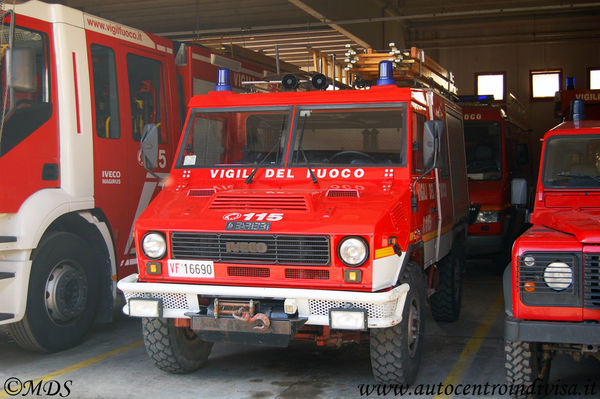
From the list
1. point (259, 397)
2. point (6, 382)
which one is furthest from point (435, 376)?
point (6, 382)

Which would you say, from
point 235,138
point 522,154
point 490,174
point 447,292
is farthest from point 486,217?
point 235,138

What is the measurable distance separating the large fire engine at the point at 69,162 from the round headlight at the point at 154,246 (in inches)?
39.8

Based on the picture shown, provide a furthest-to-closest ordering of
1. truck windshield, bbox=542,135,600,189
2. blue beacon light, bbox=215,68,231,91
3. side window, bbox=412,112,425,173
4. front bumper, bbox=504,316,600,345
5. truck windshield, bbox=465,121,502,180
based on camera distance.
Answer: truck windshield, bbox=465,121,502,180 < blue beacon light, bbox=215,68,231,91 < truck windshield, bbox=542,135,600,189 < side window, bbox=412,112,425,173 < front bumper, bbox=504,316,600,345

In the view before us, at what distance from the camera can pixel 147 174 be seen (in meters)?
7.97

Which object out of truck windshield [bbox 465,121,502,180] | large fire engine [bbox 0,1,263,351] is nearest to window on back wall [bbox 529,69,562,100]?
truck windshield [bbox 465,121,502,180]

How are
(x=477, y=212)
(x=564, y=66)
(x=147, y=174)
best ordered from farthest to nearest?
(x=564, y=66)
(x=477, y=212)
(x=147, y=174)

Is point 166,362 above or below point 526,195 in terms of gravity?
below

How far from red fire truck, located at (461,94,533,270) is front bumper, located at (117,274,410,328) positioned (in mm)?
6448

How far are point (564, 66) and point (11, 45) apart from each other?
21657mm

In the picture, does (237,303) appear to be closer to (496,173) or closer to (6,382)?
(6,382)

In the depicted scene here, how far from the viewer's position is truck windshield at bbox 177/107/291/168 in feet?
21.1

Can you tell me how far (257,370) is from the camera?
6340 mm

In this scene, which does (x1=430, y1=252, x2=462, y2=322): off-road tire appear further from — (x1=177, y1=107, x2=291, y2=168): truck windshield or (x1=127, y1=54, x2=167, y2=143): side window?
(x1=127, y1=54, x2=167, y2=143): side window

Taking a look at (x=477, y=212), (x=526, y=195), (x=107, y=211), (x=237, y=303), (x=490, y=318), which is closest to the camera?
(x=237, y=303)
